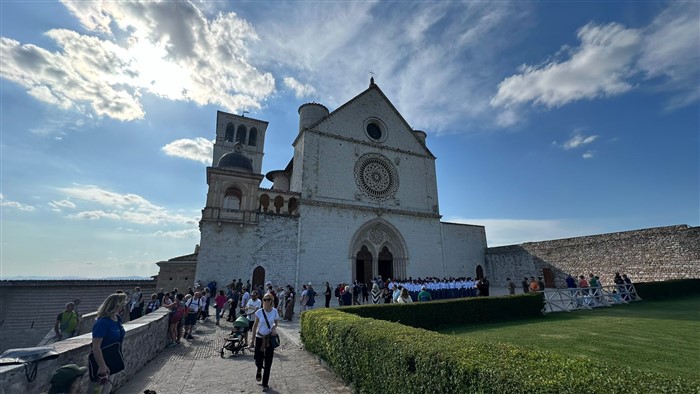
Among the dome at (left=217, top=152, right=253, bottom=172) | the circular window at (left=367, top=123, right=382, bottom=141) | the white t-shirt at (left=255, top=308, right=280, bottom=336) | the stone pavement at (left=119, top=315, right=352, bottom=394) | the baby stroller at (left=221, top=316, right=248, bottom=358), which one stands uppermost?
the circular window at (left=367, top=123, right=382, bottom=141)

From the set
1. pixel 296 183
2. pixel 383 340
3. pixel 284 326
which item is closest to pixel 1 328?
pixel 284 326

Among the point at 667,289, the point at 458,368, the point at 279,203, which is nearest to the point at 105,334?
the point at 458,368

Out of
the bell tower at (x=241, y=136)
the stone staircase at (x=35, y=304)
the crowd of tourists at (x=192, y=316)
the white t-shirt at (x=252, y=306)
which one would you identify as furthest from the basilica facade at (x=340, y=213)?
the white t-shirt at (x=252, y=306)

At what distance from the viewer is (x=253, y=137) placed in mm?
34594

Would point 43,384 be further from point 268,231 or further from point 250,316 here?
point 268,231

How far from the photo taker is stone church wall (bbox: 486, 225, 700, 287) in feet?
52.9

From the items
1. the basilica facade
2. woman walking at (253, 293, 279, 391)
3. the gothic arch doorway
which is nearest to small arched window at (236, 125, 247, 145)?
the basilica facade

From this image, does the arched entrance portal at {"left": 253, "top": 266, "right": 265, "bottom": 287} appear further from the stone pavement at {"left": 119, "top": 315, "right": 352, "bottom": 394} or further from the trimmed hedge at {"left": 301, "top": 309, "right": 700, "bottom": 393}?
the trimmed hedge at {"left": 301, "top": 309, "right": 700, "bottom": 393}

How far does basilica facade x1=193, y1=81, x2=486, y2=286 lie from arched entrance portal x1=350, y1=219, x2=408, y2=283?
0.08m

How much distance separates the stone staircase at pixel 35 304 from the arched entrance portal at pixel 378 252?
1708cm

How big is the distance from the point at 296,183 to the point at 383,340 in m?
19.9

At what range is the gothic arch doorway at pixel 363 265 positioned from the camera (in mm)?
23203

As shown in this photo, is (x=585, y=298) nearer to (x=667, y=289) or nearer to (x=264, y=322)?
(x=667, y=289)

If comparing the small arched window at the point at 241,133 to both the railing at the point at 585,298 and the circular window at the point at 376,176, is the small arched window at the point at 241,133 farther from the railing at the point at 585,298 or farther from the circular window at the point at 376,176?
the railing at the point at 585,298
